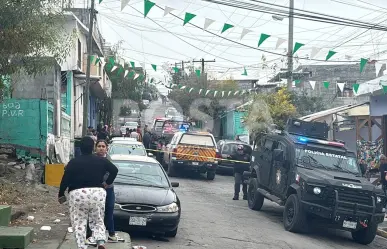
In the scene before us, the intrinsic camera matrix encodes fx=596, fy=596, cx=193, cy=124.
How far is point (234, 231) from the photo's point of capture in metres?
12.6

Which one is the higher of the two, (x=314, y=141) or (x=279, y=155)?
(x=314, y=141)

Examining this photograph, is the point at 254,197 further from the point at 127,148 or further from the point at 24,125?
the point at 24,125

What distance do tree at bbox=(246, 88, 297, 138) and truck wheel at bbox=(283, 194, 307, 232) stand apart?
66.1 ft

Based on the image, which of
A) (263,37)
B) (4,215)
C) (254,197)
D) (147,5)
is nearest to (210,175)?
(254,197)

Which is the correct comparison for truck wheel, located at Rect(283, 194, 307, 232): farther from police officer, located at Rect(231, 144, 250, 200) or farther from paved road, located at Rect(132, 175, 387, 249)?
police officer, located at Rect(231, 144, 250, 200)

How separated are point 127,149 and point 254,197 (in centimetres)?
519

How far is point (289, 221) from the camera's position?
1353 cm

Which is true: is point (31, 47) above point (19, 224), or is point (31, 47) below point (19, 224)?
above

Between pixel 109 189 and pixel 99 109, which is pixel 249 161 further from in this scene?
pixel 99 109

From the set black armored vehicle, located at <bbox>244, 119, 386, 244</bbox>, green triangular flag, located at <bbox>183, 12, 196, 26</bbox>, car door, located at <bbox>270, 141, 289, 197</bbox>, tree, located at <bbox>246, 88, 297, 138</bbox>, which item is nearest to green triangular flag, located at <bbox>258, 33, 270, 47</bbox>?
green triangular flag, located at <bbox>183, 12, 196, 26</bbox>

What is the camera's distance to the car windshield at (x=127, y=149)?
63.6 ft

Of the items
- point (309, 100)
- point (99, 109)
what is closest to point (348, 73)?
point (309, 100)

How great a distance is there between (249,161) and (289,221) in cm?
571

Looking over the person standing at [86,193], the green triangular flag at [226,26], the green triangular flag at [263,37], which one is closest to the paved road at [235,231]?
the person standing at [86,193]
